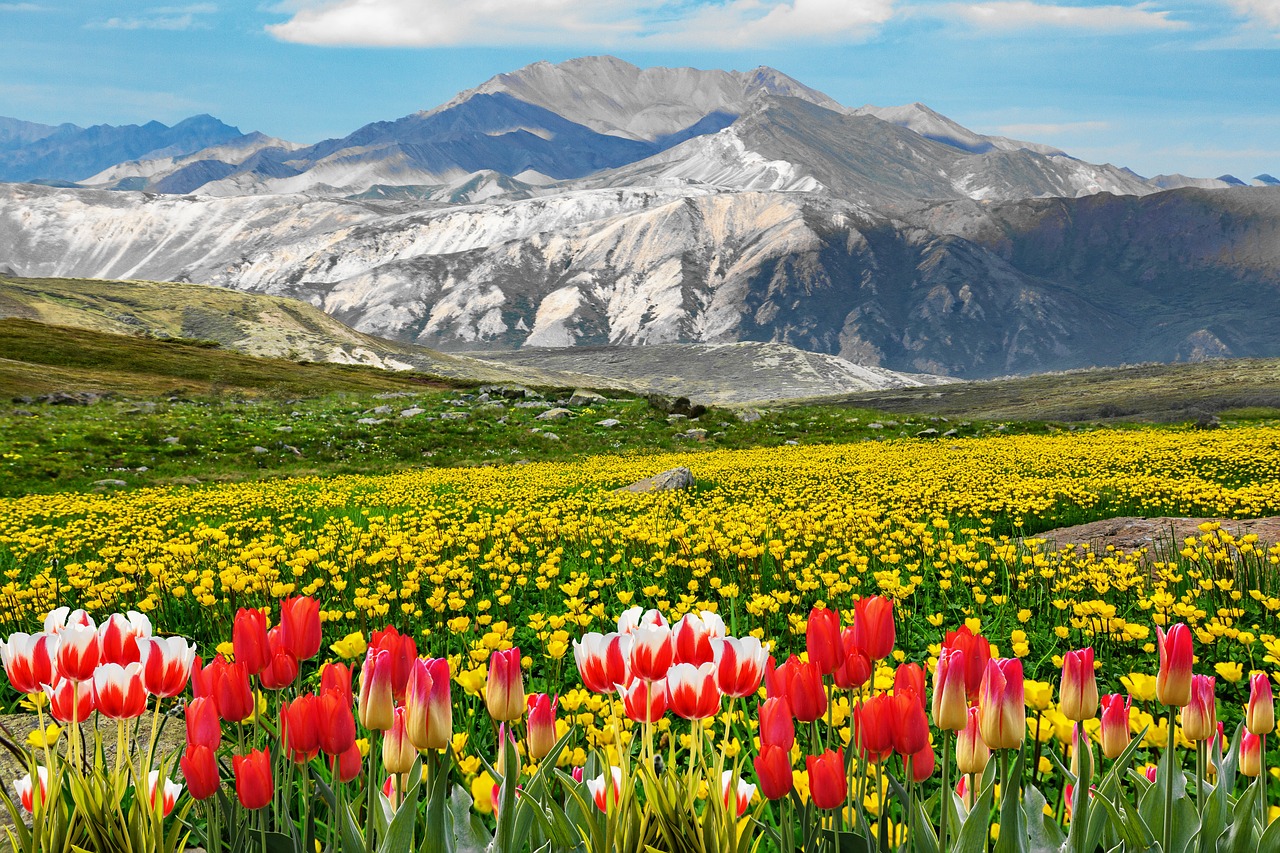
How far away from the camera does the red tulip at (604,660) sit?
242 centimetres

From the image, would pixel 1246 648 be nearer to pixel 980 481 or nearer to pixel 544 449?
pixel 980 481

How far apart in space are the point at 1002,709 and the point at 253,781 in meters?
1.98

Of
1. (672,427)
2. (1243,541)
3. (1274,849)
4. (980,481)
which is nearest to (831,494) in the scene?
(980,481)

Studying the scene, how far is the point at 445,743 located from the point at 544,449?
1302 inches

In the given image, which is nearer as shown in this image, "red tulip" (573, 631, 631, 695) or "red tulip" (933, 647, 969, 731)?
"red tulip" (933, 647, 969, 731)

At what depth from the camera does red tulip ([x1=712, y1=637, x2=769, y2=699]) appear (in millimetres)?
2361

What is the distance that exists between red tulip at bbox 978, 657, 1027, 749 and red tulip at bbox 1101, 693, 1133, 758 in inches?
16.9

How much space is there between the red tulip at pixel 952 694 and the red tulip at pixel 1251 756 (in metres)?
1.11

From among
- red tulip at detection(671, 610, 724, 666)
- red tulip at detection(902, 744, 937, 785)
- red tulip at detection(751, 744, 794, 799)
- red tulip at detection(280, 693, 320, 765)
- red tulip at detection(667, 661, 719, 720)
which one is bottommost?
red tulip at detection(902, 744, 937, 785)

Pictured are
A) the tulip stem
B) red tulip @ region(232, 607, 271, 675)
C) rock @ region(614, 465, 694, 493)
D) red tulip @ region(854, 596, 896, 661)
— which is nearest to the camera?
the tulip stem

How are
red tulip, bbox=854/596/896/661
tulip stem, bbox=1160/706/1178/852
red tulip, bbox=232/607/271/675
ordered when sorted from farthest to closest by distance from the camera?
red tulip, bbox=854/596/896/661
red tulip, bbox=232/607/271/675
tulip stem, bbox=1160/706/1178/852

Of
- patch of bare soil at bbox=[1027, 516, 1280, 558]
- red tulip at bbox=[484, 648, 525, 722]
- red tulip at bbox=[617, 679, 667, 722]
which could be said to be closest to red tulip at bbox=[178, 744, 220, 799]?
red tulip at bbox=[484, 648, 525, 722]

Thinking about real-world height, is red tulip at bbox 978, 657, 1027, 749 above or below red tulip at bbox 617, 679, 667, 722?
above

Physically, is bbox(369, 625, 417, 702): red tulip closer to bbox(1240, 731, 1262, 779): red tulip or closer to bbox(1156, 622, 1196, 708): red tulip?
bbox(1156, 622, 1196, 708): red tulip
